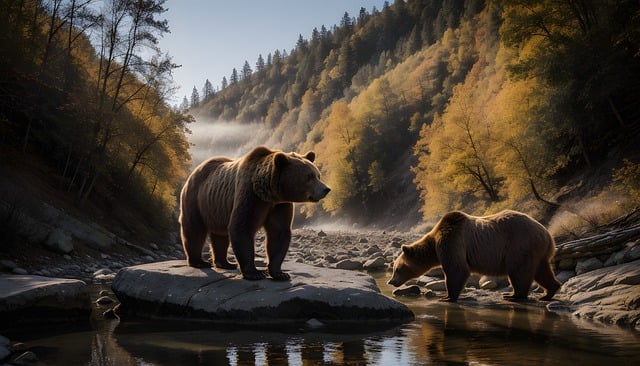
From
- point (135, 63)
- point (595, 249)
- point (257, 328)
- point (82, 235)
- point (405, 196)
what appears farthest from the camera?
point (405, 196)

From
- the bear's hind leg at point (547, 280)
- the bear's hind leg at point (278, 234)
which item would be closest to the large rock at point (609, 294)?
the bear's hind leg at point (547, 280)

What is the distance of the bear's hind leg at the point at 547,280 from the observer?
38.2 feet

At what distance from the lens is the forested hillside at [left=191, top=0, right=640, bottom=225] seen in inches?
954

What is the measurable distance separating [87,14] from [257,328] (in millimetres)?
20404

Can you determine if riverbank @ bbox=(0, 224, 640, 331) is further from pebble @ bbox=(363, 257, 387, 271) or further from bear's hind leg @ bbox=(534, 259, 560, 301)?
bear's hind leg @ bbox=(534, 259, 560, 301)

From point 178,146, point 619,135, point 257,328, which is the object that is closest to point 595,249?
point 257,328

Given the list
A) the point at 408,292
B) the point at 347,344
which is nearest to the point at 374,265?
the point at 408,292

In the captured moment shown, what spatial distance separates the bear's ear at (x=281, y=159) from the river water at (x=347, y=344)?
250 centimetres

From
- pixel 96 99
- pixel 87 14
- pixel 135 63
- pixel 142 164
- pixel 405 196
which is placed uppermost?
pixel 87 14

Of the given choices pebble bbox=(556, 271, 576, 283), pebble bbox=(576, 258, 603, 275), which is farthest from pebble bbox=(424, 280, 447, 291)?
pebble bbox=(576, 258, 603, 275)

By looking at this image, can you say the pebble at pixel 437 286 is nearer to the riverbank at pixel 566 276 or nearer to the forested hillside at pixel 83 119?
the riverbank at pixel 566 276

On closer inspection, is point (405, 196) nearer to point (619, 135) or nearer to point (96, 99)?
point (619, 135)

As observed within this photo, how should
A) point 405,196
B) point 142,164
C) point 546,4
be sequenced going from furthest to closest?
point 405,196 < point 142,164 < point 546,4

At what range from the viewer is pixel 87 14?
2366cm
